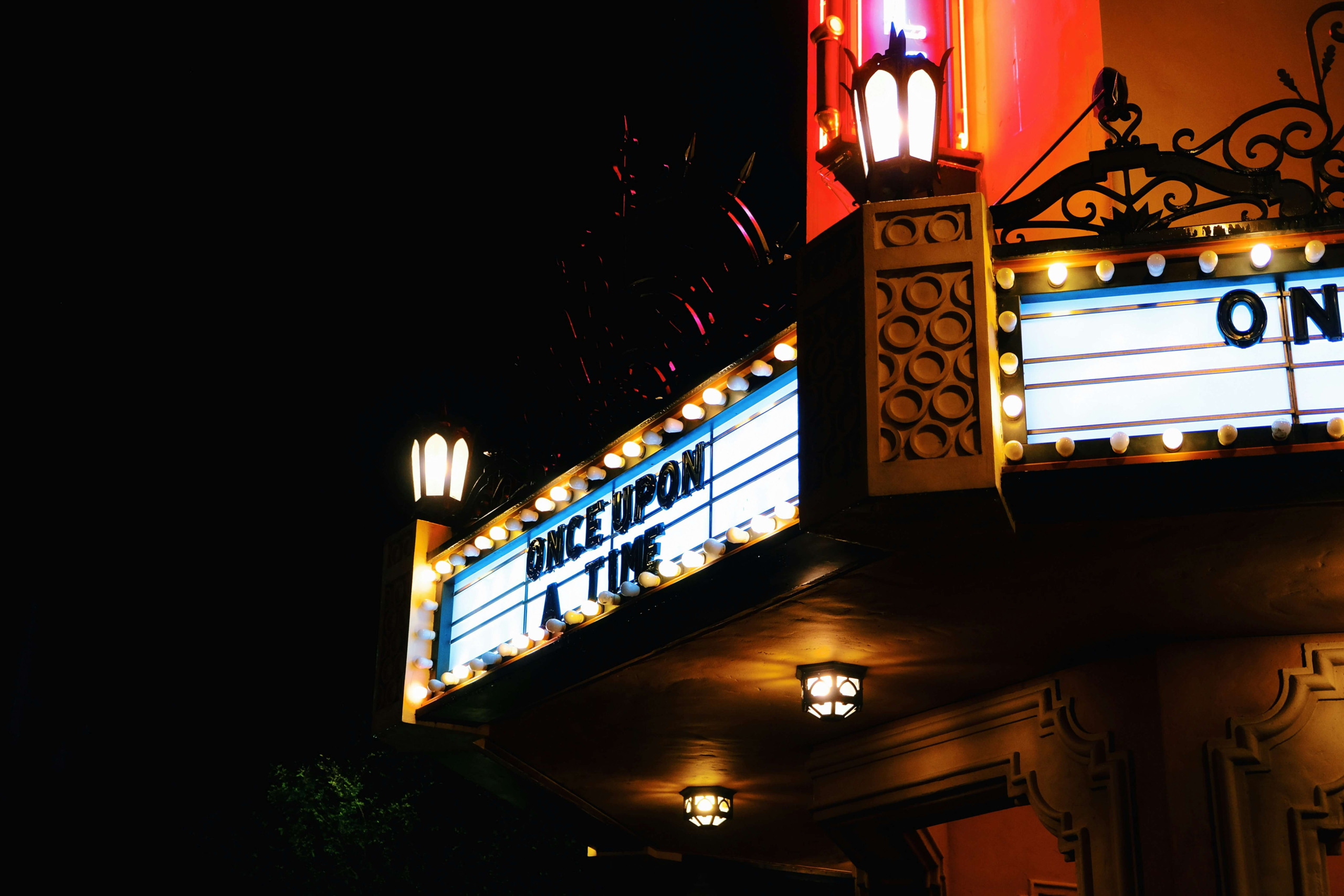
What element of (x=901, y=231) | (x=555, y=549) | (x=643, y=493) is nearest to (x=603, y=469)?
(x=643, y=493)

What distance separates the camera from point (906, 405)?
7172mm

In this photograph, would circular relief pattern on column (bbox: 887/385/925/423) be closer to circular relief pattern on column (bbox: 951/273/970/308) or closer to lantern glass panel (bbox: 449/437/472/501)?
circular relief pattern on column (bbox: 951/273/970/308)

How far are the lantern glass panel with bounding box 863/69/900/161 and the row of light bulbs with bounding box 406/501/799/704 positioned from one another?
→ 2269 millimetres

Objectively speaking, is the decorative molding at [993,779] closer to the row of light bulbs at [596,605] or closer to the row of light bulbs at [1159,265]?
the row of light bulbs at [596,605]

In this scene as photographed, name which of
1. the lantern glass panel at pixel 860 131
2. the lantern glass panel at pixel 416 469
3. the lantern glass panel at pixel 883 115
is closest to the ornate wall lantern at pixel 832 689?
the lantern glass panel at pixel 860 131

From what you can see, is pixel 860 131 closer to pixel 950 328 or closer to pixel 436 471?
pixel 950 328

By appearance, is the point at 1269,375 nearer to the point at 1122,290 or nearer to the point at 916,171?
the point at 1122,290

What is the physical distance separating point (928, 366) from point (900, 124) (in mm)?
1633

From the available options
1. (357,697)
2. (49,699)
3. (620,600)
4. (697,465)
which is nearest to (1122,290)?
(697,465)

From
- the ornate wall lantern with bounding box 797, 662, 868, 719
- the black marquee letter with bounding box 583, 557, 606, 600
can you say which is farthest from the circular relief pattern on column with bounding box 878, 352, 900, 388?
the black marquee letter with bounding box 583, 557, 606, 600

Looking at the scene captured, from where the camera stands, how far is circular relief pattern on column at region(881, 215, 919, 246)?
7535 millimetres

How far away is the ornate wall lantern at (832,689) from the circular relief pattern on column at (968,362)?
11.3 ft

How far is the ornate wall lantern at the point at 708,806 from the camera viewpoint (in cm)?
1352

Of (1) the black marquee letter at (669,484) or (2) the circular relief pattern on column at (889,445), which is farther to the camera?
(1) the black marquee letter at (669,484)
